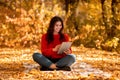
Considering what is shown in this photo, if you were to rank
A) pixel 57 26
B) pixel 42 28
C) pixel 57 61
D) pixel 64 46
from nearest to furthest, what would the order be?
pixel 64 46 < pixel 57 26 < pixel 57 61 < pixel 42 28

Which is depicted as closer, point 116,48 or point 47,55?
point 47,55

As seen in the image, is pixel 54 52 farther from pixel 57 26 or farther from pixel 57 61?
pixel 57 26

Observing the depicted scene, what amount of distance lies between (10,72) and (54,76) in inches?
51.7

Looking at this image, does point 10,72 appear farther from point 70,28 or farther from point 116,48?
point 70,28

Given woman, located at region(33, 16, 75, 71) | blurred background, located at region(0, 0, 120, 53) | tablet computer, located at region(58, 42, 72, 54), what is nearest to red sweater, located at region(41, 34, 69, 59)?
woman, located at region(33, 16, 75, 71)

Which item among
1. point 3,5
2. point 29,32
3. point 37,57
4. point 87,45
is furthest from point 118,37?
point 37,57

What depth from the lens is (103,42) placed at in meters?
19.4

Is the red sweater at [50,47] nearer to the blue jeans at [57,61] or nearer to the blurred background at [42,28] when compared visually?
the blue jeans at [57,61]

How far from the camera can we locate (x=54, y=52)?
9.36 meters

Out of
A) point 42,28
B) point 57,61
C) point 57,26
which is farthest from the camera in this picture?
point 42,28

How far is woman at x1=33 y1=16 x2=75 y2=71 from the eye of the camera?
364 inches

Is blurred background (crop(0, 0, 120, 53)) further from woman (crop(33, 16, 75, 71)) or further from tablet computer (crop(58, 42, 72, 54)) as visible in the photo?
tablet computer (crop(58, 42, 72, 54))

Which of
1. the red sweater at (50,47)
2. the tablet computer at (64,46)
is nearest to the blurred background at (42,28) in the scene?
the red sweater at (50,47)

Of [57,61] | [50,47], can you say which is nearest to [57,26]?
[50,47]
